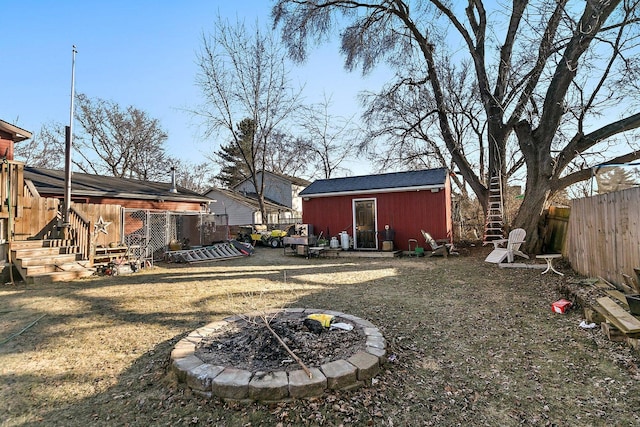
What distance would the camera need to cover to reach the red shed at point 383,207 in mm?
11328

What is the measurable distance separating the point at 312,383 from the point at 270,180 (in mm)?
27326

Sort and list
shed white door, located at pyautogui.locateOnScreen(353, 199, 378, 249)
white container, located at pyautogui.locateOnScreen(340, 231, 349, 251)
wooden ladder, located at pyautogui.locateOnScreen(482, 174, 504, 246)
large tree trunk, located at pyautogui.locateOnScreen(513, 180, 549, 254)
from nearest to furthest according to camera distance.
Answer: large tree trunk, located at pyautogui.locateOnScreen(513, 180, 549, 254) → wooden ladder, located at pyautogui.locateOnScreen(482, 174, 504, 246) → white container, located at pyautogui.locateOnScreen(340, 231, 349, 251) → shed white door, located at pyautogui.locateOnScreen(353, 199, 378, 249)

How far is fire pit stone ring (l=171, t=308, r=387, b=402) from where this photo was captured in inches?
91.1

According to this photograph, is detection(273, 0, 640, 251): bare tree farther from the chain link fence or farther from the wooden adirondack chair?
the chain link fence

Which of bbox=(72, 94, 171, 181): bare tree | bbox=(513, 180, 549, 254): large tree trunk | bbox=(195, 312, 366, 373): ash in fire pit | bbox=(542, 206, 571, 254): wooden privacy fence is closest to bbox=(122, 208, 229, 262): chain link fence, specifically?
bbox=(195, 312, 366, 373): ash in fire pit

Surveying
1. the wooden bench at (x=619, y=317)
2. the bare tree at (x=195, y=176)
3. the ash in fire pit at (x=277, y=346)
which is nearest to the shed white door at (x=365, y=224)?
the wooden bench at (x=619, y=317)

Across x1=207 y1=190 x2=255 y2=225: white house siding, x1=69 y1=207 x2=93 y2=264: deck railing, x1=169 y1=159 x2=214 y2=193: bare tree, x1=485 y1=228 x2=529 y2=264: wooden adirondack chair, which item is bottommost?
x1=485 y1=228 x2=529 y2=264: wooden adirondack chair

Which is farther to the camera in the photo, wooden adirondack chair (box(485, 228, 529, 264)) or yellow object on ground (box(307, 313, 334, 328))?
wooden adirondack chair (box(485, 228, 529, 264))

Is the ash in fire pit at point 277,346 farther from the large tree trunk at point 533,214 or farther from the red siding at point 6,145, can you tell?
the red siding at point 6,145

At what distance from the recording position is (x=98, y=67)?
1088 centimetres

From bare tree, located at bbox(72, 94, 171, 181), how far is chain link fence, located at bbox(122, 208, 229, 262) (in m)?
15.0

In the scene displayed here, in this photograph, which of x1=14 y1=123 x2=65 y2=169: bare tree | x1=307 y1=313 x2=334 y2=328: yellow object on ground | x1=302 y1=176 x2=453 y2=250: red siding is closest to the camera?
x1=307 y1=313 x2=334 y2=328: yellow object on ground

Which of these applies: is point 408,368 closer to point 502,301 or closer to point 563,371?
point 563,371

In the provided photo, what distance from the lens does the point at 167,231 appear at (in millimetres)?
11156
